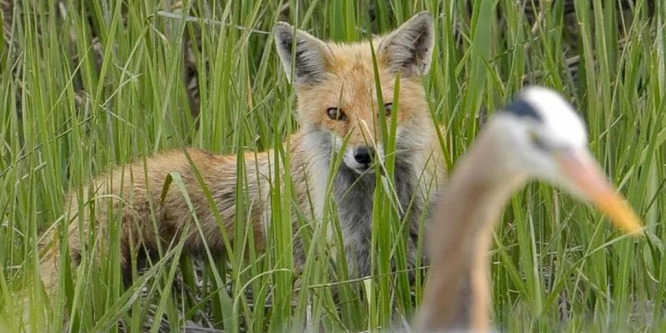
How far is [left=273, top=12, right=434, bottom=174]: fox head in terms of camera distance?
4453 mm

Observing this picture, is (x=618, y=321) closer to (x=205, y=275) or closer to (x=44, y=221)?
(x=205, y=275)

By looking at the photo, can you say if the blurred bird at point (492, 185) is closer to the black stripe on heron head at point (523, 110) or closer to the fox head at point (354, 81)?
the black stripe on heron head at point (523, 110)

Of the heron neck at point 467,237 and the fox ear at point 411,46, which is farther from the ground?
the fox ear at point 411,46

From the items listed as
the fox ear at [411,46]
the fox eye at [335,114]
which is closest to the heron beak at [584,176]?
the fox ear at [411,46]

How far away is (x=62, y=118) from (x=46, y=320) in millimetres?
1219

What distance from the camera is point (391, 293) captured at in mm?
3660

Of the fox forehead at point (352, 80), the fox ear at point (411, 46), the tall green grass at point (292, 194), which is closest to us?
the tall green grass at point (292, 194)

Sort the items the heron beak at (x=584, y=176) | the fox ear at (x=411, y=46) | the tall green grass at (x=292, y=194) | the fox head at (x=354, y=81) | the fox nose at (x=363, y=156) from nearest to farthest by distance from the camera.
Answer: the heron beak at (x=584, y=176), the tall green grass at (x=292, y=194), the fox nose at (x=363, y=156), the fox ear at (x=411, y=46), the fox head at (x=354, y=81)

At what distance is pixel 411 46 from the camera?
4535mm

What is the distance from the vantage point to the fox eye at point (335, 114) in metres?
4.54

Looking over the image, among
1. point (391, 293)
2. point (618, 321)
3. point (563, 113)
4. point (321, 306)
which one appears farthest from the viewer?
point (391, 293)

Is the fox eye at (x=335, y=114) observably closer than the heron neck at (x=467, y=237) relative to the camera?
No

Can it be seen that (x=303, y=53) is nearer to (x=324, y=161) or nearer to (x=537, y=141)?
(x=324, y=161)

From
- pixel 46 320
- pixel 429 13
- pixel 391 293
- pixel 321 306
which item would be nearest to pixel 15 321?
pixel 46 320
